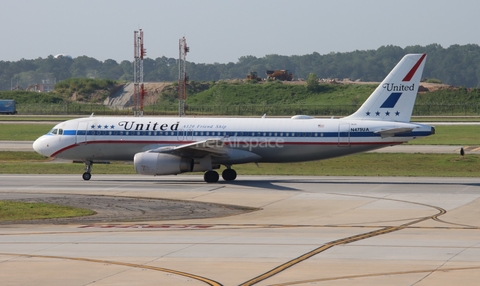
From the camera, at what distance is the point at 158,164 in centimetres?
4200

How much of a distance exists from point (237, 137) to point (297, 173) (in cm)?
779

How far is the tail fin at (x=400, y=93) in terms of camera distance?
43.0 metres

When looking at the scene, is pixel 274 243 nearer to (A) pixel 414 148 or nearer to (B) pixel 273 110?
(A) pixel 414 148

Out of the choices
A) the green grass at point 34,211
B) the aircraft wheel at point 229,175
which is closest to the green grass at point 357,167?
the aircraft wheel at point 229,175

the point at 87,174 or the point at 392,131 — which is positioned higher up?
the point at 392,131

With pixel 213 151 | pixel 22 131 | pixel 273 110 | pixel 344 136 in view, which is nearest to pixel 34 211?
pixel 213 151

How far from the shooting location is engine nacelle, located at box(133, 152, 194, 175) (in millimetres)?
41969

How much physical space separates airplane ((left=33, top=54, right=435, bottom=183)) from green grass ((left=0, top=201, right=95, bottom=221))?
980cm

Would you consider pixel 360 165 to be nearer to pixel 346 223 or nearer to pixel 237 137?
pixel 237 137

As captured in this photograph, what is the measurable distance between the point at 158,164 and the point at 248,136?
5.44 meters

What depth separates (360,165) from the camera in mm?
54594

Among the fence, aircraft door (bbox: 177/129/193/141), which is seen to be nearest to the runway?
aircraft door (bbox: 177/129/193/141)

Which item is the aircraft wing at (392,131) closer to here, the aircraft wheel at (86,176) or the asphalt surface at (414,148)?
the aircraft wheel at (86,176)

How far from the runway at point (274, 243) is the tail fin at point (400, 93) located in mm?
5381
